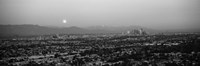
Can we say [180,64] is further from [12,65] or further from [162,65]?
[12,65]

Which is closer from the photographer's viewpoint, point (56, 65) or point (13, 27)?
point (56, 65)

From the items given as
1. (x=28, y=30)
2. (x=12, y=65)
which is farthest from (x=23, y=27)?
(x=12, y=65)

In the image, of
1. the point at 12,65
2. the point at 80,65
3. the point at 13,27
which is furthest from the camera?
the point at 13,27

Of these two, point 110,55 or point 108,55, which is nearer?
point 110,55

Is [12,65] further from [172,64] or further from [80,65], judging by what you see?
[172,64]

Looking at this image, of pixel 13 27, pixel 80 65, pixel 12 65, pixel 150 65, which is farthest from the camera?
pixel 13 27

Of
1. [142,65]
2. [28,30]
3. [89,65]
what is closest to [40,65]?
[89,65]

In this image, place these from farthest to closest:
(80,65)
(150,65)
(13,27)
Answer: (13,27) < (80,65) < (150,65)

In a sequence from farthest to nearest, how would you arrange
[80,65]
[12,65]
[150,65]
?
[12,65], [80,65], [150,65]

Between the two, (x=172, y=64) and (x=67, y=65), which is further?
(x=67, y=65)
